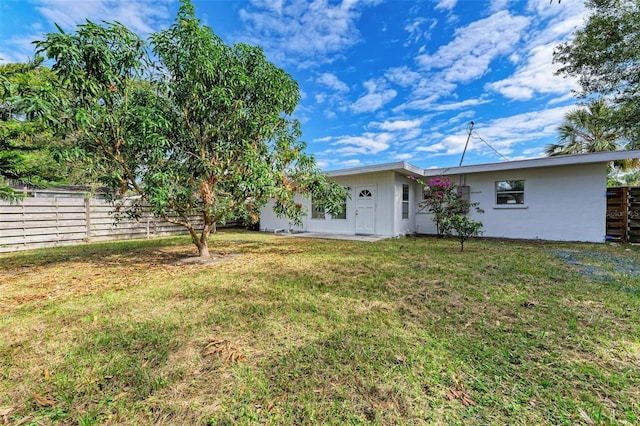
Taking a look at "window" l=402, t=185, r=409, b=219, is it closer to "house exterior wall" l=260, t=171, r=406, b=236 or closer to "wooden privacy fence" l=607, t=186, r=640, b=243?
"house exterior wall" l=260, t=171, r=406, b=236

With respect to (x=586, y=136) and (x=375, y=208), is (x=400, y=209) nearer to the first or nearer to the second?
(x=375, y=208)

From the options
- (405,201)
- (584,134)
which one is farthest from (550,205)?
(584,134)

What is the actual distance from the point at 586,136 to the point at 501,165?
350 inches

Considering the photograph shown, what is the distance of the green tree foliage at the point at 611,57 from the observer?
7867 mm

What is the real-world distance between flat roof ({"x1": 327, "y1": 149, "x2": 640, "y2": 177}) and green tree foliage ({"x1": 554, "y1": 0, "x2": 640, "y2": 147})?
399 cm

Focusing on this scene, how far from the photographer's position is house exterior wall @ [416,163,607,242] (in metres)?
7.62

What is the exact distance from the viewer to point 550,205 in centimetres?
823

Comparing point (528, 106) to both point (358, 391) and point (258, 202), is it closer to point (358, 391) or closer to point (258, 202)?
point (258, 202)

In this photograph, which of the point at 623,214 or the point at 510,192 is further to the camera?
the point at 510,192

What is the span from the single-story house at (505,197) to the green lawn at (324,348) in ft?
15.1

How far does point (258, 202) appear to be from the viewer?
5777mm

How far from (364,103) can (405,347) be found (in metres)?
12.6

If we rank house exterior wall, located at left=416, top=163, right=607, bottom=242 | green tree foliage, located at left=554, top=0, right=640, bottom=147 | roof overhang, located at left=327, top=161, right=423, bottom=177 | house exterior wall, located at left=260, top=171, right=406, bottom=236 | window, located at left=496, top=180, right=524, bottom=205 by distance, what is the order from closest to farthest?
house exterior wall, located at left=416, top=163, right=607, bottom=242 → green tree foliage, located at left=554, top=0, right=640, bottom=147 → roof overhang, located at left=327, top=161, right=423, bottom=177 → window, located at left=496, top=180, right=524, bottom=205 → house exterior wall, located at left=260, top=171, right=406, bottom=236

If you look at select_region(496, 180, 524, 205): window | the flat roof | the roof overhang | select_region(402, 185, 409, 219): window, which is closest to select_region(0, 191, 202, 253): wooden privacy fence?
the roof overhang
